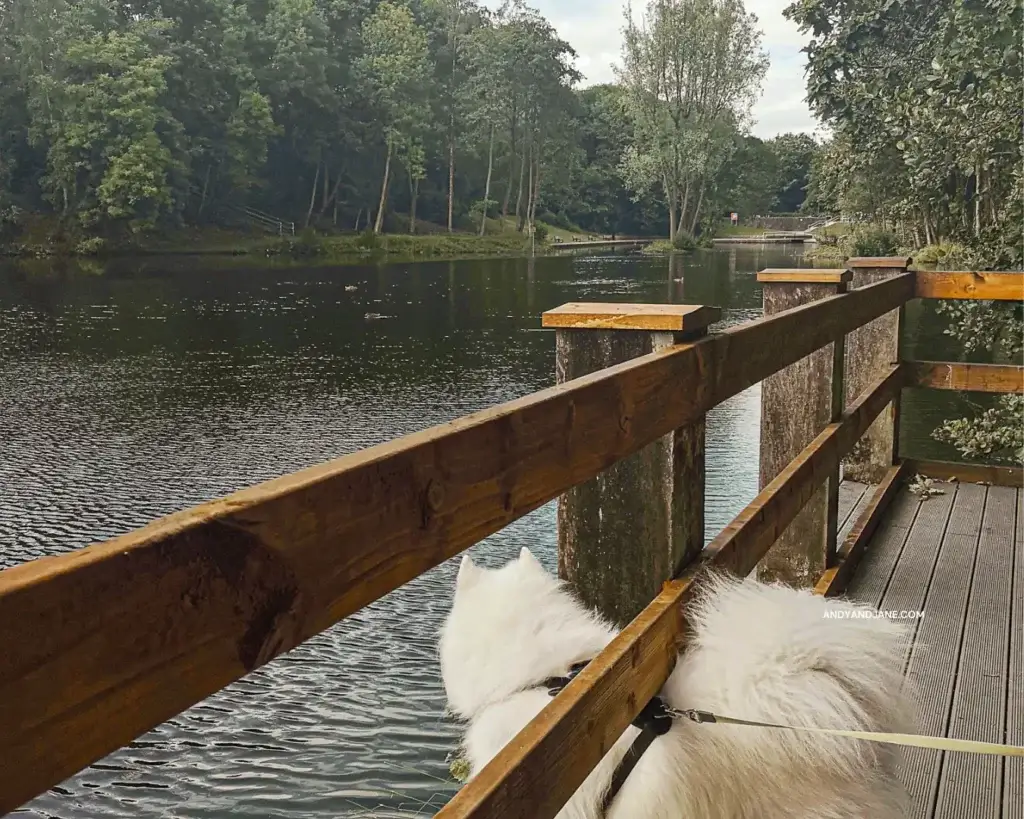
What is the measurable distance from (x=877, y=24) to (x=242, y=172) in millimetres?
32417

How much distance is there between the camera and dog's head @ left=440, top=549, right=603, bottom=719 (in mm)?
1804

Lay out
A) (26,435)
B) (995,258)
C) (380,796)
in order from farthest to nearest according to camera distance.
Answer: (26,435) → (995,258) → (380,796)

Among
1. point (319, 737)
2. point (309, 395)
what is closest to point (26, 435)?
point (309, 395)

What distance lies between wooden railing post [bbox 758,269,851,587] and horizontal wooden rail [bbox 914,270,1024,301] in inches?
60.8

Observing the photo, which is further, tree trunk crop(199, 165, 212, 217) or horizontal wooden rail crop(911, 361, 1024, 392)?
tree trunk crop(199, 165, 212, 217)

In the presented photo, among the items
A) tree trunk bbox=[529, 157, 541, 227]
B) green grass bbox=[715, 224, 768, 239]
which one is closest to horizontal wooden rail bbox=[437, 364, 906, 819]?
tree trunk bbox=[529, 157, 541, 227]

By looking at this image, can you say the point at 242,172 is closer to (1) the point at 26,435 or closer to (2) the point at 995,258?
(1) the point at 26,435

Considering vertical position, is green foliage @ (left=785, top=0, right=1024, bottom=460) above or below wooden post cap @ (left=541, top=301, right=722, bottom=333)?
above

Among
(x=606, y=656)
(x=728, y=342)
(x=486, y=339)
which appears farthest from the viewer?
(x=486, y=339)

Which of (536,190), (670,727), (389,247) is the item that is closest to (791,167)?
(536,190)

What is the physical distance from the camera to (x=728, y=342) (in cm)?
215

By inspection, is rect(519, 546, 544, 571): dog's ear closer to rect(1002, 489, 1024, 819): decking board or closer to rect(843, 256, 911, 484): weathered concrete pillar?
rect(1002, 489, 1024, 819): decking board

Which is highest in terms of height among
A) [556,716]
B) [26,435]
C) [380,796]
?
[556,716]

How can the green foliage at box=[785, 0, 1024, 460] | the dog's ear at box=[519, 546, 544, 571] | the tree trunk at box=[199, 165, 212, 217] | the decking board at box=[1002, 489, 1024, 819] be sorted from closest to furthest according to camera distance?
the dog's ear at box=[519, 546, 544, 571]
the decking board at box=[1002, 489, 1024, 819]
the green foliage at box=[785, 0, 1024, 460]
the tree trunk at box=[199, 165, 212, 217]
